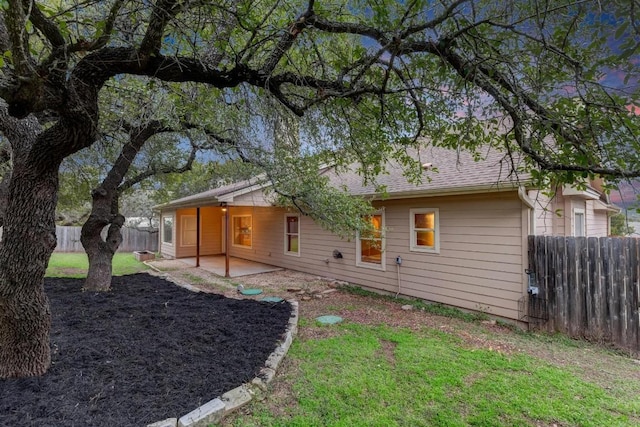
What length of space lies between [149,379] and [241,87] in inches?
133

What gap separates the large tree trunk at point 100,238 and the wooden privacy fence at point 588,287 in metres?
7.89

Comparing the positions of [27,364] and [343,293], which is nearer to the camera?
[27,364]

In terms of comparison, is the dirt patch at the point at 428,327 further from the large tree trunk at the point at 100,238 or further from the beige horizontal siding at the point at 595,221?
the beige horizontal siding at the point at 595,221

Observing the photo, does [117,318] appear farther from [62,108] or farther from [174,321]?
[62,108]

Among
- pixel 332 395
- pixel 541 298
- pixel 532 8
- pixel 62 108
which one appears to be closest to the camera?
pixel 532 8

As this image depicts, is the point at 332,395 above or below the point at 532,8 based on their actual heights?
below

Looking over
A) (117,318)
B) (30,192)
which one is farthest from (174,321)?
(30,192)

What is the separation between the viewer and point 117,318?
14.7ft

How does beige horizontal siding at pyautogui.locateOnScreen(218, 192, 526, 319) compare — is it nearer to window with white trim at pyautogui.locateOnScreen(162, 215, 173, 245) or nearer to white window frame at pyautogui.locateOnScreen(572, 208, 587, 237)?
white window frame at pyautogui.locateOnScreen(572, 208, 587, 237)

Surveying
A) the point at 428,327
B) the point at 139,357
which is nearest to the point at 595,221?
the point at 428,327

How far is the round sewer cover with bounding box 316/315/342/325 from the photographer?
518 cm

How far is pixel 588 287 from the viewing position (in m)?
4.63

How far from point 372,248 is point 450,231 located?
7.75 feet

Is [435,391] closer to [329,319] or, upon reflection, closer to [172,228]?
[329,319]
